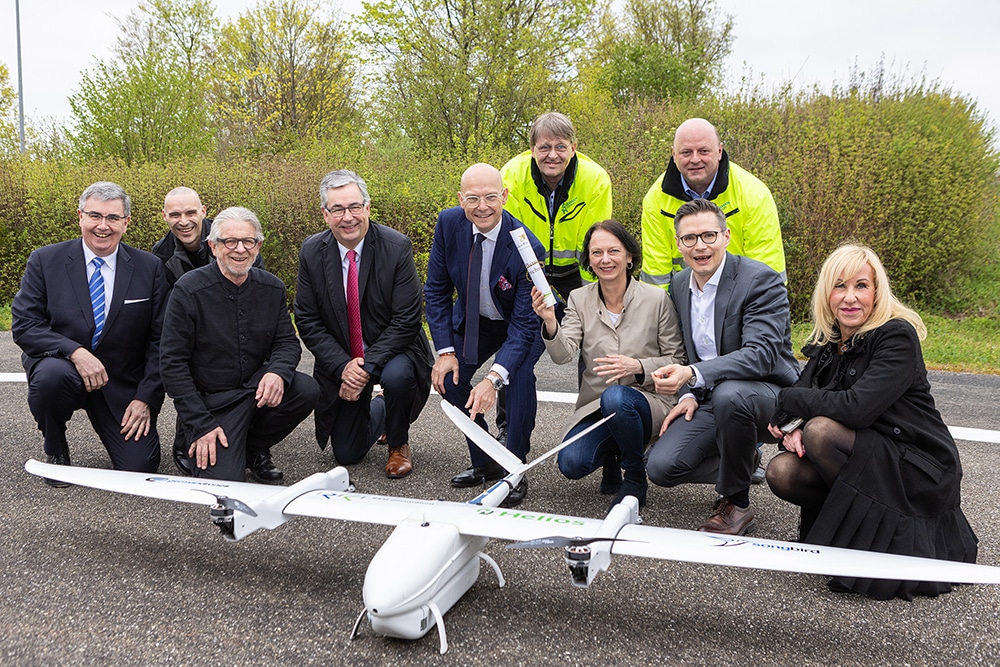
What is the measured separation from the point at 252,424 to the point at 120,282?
1.32 m

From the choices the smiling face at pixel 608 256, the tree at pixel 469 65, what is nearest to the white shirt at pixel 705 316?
the smiling face at pixel 608 256

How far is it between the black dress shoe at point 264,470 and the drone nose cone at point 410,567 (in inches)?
84.8

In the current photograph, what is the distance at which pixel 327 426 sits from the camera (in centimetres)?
520

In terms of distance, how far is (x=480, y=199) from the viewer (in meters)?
4.48

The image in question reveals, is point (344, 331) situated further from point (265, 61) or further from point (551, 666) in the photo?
point (265, 61)

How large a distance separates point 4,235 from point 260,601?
12.5 meters

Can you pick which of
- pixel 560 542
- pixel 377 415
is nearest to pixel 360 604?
pixel 560 542

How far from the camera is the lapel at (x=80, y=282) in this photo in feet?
15.8

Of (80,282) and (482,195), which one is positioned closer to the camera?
(482,195)

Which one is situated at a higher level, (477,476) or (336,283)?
(336,283)

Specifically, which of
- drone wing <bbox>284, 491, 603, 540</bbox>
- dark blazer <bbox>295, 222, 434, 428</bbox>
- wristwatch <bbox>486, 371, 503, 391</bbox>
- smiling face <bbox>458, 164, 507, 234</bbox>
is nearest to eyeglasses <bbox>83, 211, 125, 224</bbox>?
dark blazer <bbox>295, 222, 434, 428</bbox>

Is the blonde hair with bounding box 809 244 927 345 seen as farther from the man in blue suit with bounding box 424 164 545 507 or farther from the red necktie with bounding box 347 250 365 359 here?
the red necktie with bounding box 347 250 365 359

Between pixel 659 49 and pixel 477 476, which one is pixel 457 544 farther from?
pixel 659 49

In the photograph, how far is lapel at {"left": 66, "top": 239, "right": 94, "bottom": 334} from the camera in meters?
4.82
